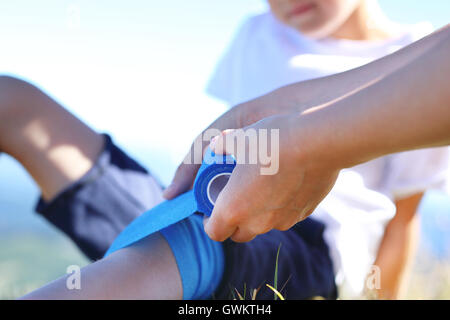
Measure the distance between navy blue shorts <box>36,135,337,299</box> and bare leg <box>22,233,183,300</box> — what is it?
7.0 inches

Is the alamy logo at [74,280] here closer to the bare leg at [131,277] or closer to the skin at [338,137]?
the bare leg at [131,277]

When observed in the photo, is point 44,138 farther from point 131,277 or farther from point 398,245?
point 398,245

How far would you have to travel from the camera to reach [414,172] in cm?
126

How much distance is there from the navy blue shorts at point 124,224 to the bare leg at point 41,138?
0.12 ft

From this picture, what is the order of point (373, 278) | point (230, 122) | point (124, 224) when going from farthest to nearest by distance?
1. point (373, 278)
2. point (124, 224)
3. point (230, 122)

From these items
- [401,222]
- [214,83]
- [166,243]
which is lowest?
[401,222]

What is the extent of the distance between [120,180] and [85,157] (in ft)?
0.33

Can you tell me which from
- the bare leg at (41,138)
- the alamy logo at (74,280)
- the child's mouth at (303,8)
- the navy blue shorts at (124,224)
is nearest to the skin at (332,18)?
the child's mouth at (303,8)

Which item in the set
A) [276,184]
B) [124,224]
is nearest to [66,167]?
[124,224]

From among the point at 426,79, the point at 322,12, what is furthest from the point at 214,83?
the point at 426,79

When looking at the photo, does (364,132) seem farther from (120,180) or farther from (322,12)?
(322,12)

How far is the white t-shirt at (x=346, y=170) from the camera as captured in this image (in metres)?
1.08

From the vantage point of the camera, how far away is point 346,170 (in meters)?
1.15

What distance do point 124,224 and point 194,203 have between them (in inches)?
15.6
